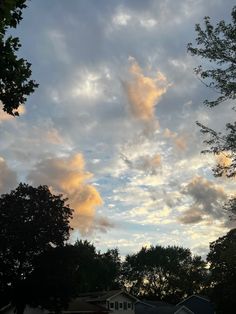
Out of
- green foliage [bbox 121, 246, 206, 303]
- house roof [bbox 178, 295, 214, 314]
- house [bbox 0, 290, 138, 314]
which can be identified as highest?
green foliage [bbox 121, 246, 206, 303]

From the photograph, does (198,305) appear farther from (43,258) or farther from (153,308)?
(43,258)

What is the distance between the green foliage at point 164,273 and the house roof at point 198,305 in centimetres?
2086

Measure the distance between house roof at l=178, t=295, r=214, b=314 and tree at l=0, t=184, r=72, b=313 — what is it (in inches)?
1556

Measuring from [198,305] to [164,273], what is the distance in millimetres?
35980

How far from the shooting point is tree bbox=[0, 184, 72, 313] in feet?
181

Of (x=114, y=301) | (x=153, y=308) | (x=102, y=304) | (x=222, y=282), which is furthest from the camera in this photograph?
(x=153, y=308)

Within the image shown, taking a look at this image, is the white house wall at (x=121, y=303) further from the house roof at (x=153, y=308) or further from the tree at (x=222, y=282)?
the tree at (x=222, y=282)

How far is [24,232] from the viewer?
55.9m

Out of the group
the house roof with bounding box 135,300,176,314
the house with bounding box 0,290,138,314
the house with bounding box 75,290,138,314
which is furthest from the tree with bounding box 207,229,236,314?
the house roof with bounding box 135,300,176,314

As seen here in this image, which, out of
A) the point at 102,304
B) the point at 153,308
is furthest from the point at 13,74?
the point at 153,308

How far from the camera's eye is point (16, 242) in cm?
5503

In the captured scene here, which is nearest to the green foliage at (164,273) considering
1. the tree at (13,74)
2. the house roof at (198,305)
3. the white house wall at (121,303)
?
the house roof at (198,305)

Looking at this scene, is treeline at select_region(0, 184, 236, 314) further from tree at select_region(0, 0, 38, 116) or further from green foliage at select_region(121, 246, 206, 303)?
green foliage at select_region(121, 246, 206, 303)

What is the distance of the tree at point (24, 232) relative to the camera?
55094 millimetres
